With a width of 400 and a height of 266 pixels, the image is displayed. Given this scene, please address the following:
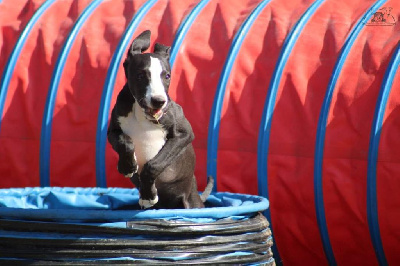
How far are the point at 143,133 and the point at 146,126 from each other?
37 mm

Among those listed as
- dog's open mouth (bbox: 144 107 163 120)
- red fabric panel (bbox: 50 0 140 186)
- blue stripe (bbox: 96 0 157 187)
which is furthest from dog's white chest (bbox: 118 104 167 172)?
red fabric panel (bbox: 50 0 140 186)

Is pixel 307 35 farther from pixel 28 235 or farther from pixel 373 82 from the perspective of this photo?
pixel 28 235

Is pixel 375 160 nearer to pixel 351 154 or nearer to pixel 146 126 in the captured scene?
pixel 351 154

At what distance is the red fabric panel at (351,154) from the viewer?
14.6 feet

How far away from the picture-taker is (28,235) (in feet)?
10.1

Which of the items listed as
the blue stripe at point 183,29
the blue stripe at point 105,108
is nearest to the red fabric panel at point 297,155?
the blue stripe at point 183,29

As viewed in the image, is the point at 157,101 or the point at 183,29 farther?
the point at 183,29

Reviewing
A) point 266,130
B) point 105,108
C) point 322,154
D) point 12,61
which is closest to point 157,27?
point 105,108

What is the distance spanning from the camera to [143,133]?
3311mm

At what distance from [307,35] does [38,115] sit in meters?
2.09

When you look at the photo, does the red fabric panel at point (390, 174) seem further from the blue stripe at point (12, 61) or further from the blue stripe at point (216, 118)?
the blue stripe at point (12, 61)

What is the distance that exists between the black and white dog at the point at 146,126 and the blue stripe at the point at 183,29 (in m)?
1.68

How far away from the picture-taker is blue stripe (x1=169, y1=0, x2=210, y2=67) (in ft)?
16.9

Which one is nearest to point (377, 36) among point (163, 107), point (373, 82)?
point (373, 82)
